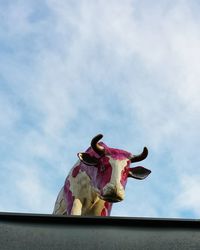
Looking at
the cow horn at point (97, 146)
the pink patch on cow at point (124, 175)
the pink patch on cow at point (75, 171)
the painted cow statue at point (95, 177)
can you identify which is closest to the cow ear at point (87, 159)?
the painted cow statue at point (95, 177)

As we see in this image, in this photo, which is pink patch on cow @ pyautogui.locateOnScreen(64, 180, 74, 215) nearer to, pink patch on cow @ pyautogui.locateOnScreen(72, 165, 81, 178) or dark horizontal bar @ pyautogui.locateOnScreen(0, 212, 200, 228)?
pink patch on cow @ pyautogui.locateOnScreen(72, 165, 81, 178)

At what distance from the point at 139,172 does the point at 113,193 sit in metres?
1.24

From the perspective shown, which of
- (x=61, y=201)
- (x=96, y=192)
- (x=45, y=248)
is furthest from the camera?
(x=61, y=201)

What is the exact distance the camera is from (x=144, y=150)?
798 cm

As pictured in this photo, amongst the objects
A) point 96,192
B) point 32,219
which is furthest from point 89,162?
point 32,219

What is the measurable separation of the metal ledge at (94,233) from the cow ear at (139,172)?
5.32 metres

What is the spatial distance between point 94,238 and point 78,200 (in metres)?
5.30

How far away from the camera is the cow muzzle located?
6.82 meters

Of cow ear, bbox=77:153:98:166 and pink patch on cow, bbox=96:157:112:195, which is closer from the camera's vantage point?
pink patch on cow, bbox=96:157:112:195

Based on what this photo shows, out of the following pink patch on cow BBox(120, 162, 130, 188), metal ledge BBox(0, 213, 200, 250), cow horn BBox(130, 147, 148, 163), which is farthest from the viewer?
cow horn BBox(130, 147, 148, 163)

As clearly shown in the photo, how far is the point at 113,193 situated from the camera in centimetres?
684

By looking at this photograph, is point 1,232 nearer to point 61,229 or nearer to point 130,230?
point 61,229

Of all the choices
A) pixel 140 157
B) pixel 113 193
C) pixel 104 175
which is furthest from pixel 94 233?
pixel 140 157

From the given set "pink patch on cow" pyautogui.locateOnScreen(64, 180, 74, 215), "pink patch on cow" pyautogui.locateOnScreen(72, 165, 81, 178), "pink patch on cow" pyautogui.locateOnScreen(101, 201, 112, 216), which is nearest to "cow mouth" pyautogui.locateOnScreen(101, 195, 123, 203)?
"pink patch on cow" pyautogui.locateOnScreen(101, 201, 112, 216)
